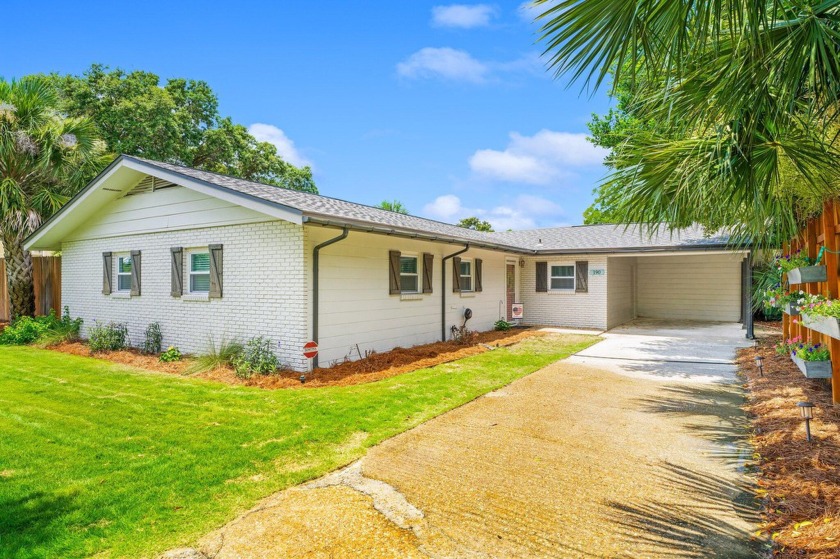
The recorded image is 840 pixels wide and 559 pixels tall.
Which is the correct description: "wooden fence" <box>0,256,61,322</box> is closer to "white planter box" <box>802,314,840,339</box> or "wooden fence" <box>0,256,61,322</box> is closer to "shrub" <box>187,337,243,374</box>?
"shrub" <box>187,337,243,374</box>

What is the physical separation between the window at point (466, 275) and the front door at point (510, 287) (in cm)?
262

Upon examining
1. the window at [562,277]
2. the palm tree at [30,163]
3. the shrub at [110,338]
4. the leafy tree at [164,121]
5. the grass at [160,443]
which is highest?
the leafy tree at [164,121]

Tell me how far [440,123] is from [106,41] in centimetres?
1593

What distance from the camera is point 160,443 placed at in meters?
4.88

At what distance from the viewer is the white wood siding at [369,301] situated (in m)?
8.67

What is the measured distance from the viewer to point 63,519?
3.28m

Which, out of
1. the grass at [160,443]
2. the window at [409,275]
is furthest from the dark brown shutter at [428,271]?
the grass at [160,443]

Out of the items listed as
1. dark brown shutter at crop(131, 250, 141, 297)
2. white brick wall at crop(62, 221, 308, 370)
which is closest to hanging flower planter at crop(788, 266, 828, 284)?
white brick wall at crop(62, 221, 308, 370)

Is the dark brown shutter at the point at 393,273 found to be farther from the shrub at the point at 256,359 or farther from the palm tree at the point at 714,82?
the palm tree at the point at 714,82

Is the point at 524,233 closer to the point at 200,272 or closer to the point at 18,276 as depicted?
the point at 200,272

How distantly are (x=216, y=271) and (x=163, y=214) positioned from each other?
235cm

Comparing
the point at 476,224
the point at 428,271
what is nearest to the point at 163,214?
the point at 428,271

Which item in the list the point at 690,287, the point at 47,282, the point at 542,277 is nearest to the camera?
the point at 47,282

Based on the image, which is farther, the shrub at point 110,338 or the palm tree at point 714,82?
the shrub at point 110,338
